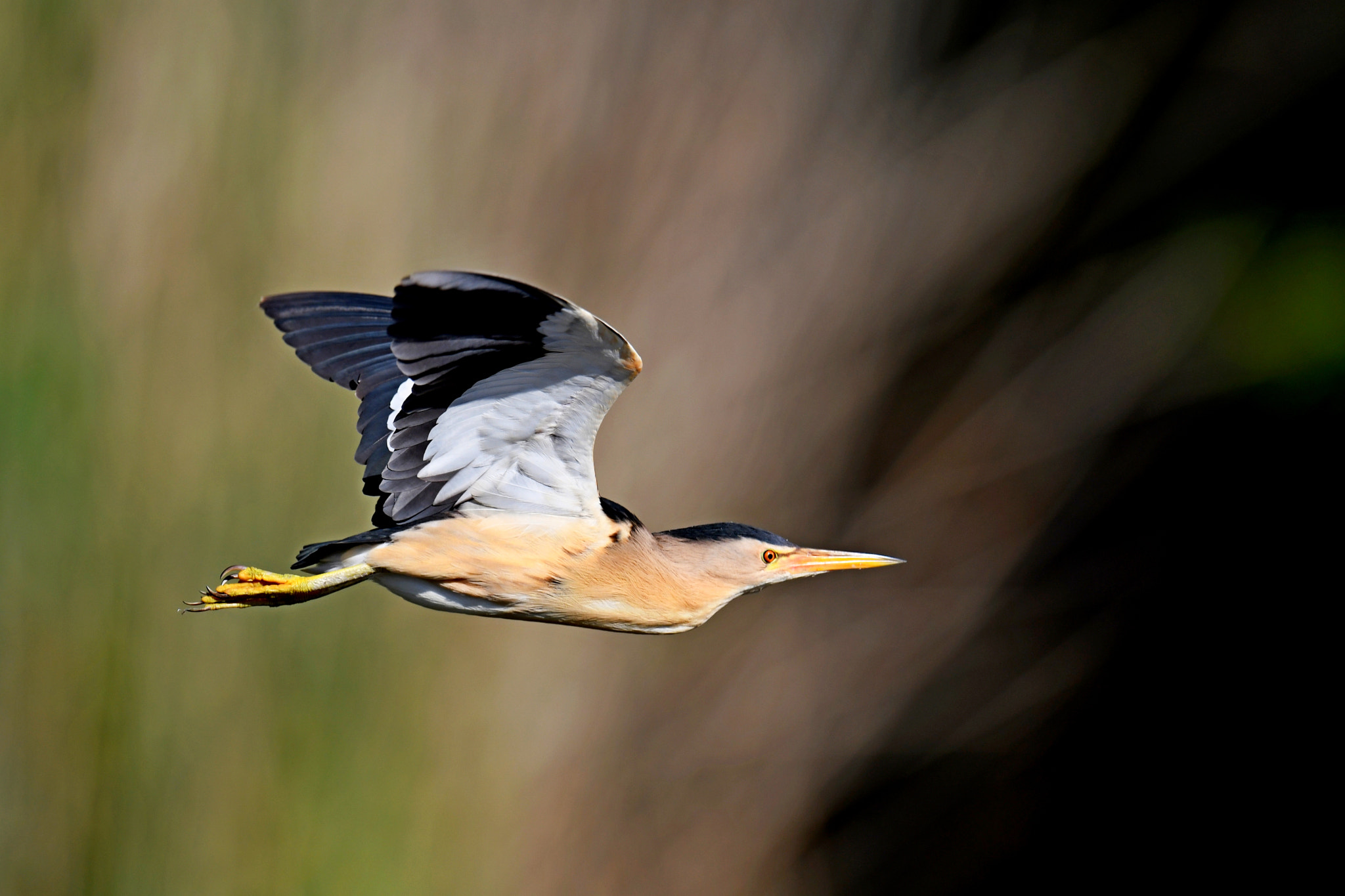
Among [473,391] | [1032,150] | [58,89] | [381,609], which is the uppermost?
[1032,150]

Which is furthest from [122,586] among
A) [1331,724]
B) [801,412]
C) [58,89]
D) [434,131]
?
[1331,724]

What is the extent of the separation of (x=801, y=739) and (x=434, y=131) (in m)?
1.64

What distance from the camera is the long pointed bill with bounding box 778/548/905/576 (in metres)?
1.69

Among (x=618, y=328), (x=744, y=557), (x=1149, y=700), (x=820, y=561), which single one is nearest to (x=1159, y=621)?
(x=1149, y=700)

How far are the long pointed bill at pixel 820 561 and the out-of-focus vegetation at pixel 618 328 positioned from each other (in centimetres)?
90

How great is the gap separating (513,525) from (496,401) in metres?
0.18

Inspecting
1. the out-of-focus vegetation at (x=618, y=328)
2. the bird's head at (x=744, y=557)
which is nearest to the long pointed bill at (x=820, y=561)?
the bird's head at (x=744, y=557)

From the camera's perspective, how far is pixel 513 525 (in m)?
1.56

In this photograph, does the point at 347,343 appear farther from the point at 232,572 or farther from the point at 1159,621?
the point at 1159,621

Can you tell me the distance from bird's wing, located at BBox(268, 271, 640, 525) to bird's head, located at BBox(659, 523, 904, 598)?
15 cm

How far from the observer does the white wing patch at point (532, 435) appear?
1.42m

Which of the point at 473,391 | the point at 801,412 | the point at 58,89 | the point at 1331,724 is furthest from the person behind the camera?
the point at 1331,724

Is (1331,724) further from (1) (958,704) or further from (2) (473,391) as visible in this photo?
(2) (473,391)

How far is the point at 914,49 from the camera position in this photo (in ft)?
9.03
